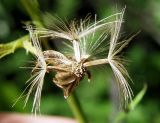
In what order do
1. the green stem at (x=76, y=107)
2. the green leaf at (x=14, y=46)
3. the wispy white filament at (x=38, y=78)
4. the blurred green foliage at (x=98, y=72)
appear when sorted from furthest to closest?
the blurred green foliage at (x=98, y=72) < the green stem at (x=76, y=107) < the green leaf at (x=14, y=46) < the wispy white filament at (x=38, y=78)

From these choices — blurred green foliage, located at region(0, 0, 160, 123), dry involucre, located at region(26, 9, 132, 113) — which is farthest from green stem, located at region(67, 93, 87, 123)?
blurred green foliage, located at region(0, 0, 160, 123)

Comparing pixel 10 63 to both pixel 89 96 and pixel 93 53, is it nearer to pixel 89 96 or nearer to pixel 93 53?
pixel 89 96

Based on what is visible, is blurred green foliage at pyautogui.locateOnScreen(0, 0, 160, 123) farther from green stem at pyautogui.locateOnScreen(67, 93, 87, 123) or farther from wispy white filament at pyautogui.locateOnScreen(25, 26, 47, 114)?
wispy white filament at pyautogui.locateOnScreen(25, 26, 47, 114)

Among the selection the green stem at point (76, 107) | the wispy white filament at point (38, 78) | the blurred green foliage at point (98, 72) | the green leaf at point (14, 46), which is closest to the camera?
the wispy white filament at point (38, 78)

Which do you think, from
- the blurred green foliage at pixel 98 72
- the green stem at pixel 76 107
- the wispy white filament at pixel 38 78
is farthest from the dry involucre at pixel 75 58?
the blurred green foliage at pixel 98 72

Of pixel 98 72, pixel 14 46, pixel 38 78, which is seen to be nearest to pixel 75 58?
pixel 38 78

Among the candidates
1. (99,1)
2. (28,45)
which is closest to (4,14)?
(99,1)

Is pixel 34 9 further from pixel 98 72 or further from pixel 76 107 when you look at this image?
pixel 98 72

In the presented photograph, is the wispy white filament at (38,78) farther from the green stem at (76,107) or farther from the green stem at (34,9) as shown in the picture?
the green stem at (76,107)
